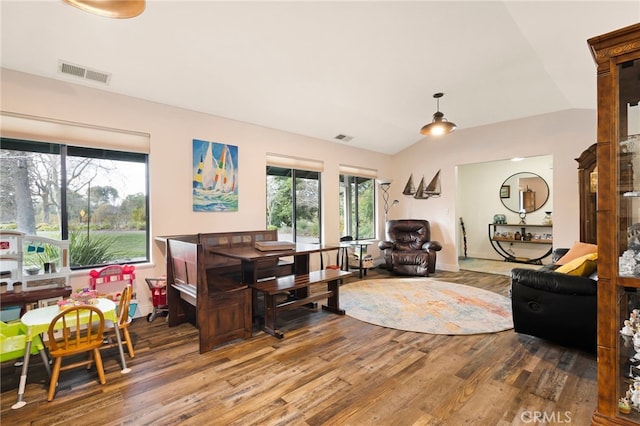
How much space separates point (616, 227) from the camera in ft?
5.29

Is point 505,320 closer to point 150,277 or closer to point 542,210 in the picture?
point 150,277

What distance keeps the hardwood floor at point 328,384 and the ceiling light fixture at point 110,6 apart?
235cm

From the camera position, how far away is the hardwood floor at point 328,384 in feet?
6.12

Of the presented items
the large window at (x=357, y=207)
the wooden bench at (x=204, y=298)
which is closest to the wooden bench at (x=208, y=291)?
the wooden bench at (x=204, y=298)

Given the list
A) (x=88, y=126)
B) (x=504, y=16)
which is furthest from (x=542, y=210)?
(x=88, y=126)

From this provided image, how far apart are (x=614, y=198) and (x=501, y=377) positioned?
4.98 ft

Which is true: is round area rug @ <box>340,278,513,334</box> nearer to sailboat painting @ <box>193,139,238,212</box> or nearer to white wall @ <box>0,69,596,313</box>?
white wall @ <box>0,69,596,313</box>

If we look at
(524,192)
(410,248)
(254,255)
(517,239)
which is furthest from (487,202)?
Result: (254,255)

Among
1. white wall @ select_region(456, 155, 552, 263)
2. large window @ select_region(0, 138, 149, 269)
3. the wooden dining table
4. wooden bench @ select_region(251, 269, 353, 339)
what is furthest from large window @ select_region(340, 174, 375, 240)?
the wooden dining table

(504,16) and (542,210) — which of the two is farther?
(542,210)

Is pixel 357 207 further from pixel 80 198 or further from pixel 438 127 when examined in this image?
pixel 80 198

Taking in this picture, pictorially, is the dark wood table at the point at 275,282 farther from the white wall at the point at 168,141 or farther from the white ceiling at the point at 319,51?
the white ceiling at the point at 319,51

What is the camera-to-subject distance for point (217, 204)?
4309 mm

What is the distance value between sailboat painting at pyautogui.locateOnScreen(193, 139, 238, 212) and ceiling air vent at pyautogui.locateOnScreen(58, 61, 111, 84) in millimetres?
1170
